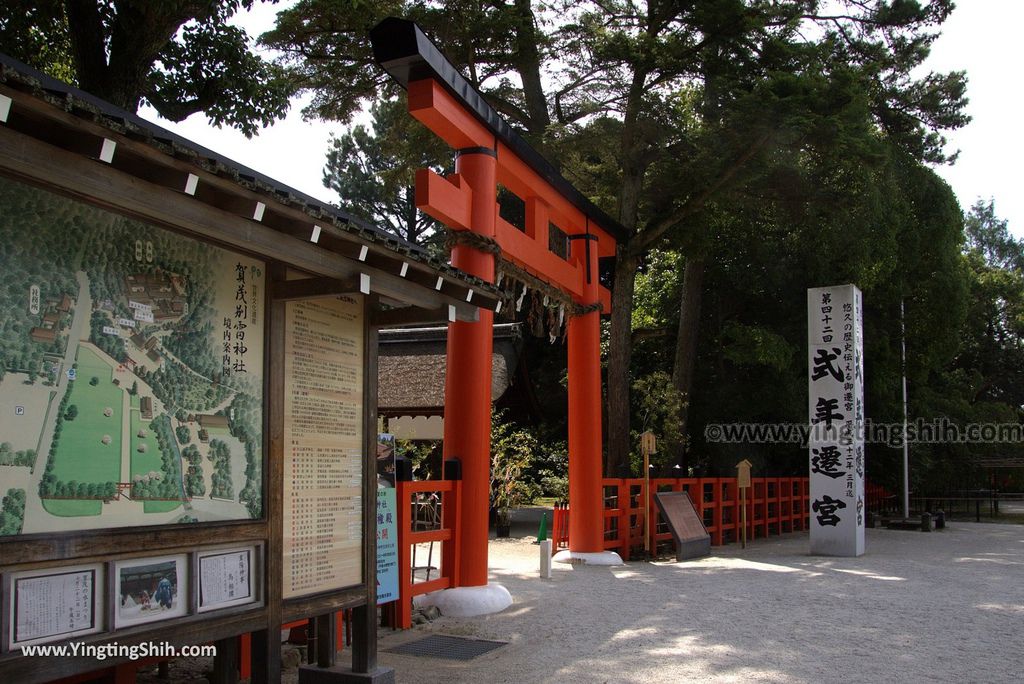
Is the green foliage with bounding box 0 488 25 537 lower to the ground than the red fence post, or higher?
higher

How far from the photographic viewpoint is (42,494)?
3.21 meters

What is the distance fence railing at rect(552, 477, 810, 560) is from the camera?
40.0 feet

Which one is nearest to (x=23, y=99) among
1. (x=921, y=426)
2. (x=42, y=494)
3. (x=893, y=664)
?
(x=42, y=494)

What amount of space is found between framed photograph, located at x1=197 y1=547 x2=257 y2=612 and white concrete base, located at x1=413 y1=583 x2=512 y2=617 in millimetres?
3601

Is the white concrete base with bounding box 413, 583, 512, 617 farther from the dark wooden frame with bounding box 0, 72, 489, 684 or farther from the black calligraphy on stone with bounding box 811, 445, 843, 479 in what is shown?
the black calligraphy on stone with bounding box 811, 445, 843, 479

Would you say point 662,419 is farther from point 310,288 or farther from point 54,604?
point 54,604

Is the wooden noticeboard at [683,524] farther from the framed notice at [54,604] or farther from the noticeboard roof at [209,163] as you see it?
the framed notice at [54,604]

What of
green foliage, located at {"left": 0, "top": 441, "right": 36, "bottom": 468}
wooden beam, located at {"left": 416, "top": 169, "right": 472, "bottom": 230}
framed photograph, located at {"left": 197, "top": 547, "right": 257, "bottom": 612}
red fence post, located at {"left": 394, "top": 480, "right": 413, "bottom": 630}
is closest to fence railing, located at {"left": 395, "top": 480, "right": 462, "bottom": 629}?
red fence post, located at {"left": 394, "top": 480, "right": 413, "bottom": 630}

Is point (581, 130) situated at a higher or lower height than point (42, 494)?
higher

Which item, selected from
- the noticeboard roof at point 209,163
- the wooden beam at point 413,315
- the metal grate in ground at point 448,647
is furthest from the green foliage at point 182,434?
the metal grate in ground at point 448,647

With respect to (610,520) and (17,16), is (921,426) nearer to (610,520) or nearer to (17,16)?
(610,520)

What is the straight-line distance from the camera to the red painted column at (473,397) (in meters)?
7.78

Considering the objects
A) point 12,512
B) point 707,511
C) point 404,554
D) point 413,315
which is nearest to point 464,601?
point 404,554

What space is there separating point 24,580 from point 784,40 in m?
13.5
